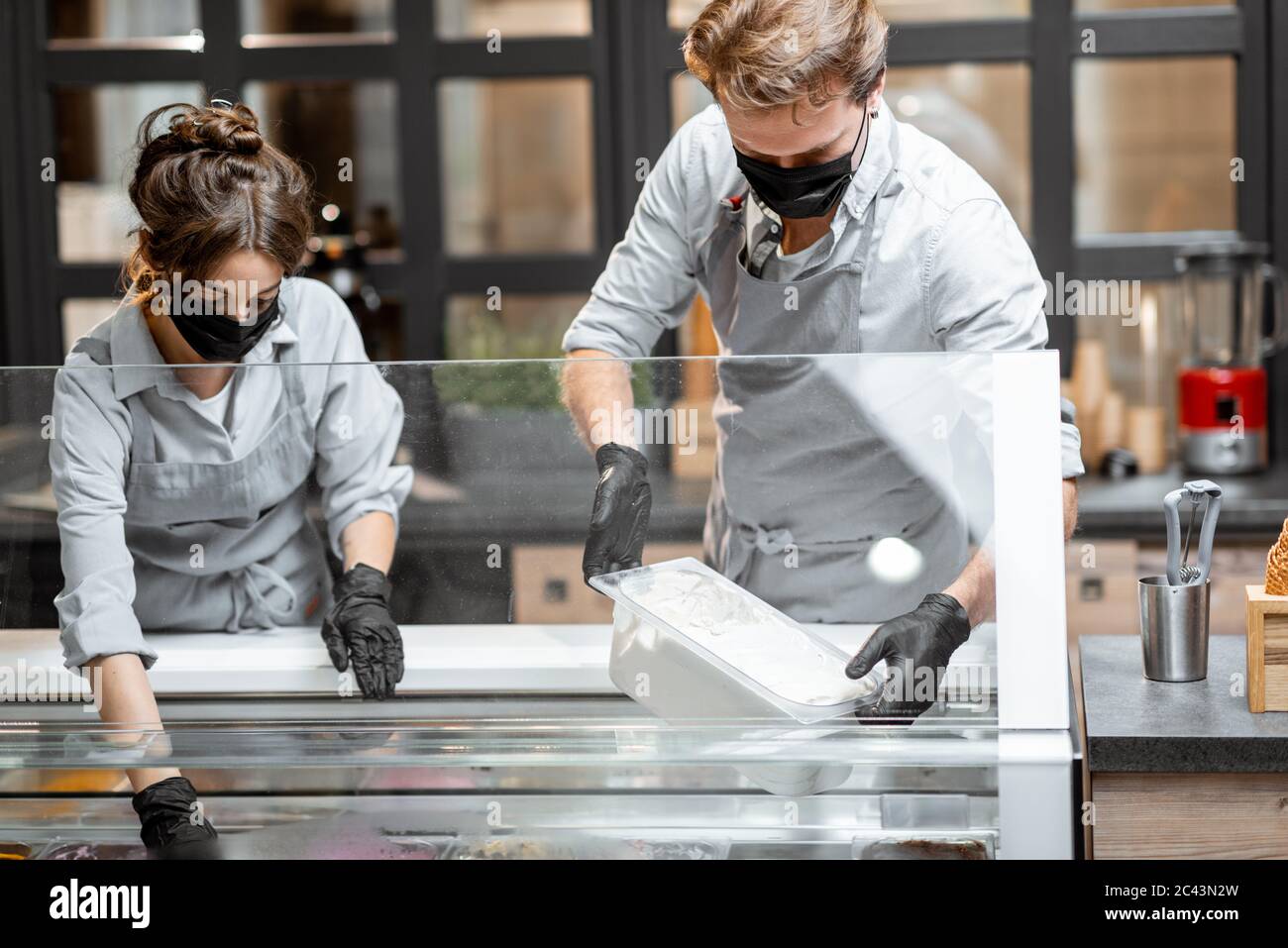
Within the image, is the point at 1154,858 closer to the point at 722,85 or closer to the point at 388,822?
the point at 388,822

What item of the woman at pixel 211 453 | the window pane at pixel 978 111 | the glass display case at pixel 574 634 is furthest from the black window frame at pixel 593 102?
the glass display case at pixel 574 634

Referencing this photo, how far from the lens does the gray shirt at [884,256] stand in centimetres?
151

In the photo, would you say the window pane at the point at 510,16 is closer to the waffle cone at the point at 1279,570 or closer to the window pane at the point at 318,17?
the window pane at the point at 318,17

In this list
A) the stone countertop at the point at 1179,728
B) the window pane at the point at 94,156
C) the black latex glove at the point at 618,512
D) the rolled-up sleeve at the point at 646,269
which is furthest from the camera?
the window pane at the point at 94,156

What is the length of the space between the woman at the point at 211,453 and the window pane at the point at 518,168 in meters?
1.87

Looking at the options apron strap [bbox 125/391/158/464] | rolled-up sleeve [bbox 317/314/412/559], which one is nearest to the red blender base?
rolled-up sleeve [bbox 317/314/412/559]

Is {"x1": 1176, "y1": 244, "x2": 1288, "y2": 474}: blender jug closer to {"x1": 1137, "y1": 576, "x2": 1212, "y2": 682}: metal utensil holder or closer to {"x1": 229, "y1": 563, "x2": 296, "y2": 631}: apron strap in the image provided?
{"x1": 1137, "y1": 576, "x2": 1212, "y2": 682}: metal utensil holder

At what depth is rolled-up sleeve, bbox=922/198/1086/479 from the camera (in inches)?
58.4

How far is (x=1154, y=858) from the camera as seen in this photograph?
1.23 meters

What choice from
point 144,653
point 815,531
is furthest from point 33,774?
point 815,531

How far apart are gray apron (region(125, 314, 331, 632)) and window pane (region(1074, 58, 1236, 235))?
239 centimetres

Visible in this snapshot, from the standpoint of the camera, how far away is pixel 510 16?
329cm

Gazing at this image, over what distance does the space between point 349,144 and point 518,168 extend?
41 centimetres

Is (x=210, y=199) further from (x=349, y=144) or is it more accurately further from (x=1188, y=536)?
(x=349, y=144)
